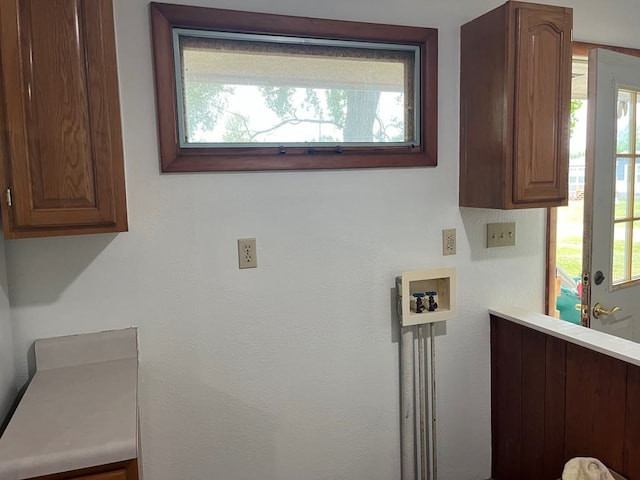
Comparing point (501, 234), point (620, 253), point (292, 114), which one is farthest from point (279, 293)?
point (620, 253)

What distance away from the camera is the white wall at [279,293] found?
1574 mm

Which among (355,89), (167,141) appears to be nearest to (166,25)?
(167,141)

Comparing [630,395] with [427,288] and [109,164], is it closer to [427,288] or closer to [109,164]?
[427,288]

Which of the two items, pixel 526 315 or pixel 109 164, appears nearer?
pixel 109 164

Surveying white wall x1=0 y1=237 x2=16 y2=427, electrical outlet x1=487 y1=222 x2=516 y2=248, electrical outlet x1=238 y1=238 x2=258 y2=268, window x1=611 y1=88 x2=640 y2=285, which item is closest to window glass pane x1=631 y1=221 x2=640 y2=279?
window x1=611 y1=88 x2=640 y2=285

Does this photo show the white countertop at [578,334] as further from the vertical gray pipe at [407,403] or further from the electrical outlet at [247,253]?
the electrical outlet at [247,253]

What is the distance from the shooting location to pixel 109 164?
4.34 feet

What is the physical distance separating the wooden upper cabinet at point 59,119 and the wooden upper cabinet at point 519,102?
53.1 inches

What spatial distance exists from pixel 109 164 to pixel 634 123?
232cm

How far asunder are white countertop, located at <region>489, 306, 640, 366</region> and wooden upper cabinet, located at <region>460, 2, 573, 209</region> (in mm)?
481

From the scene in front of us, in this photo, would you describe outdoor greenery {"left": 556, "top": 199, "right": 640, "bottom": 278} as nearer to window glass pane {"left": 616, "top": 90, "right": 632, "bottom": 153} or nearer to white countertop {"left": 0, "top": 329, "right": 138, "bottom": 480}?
window glass pane {"left": 616, "top": 90, "right": 632, "bottom": 153}

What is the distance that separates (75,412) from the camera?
123cm

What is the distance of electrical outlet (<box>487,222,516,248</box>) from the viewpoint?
2094 millimetres

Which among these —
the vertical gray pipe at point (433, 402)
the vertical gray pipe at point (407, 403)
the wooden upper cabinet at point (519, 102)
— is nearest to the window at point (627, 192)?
the wooden upper cabinet at point (519, 102)
